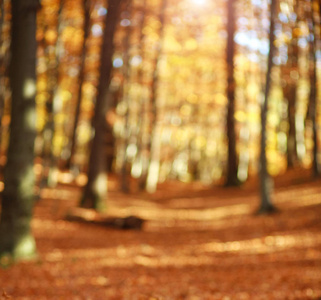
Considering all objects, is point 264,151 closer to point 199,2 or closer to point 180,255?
point 180,255

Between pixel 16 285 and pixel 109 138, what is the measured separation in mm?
24179

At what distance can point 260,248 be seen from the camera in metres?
10.4

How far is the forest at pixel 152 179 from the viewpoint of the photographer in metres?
7.89

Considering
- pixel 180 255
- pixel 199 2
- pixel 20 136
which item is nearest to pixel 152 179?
pixel 199 2

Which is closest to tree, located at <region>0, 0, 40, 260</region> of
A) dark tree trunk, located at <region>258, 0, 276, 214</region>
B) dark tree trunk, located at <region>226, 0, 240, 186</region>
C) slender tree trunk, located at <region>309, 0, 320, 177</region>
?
dark tree trunk, located at <region>258, 0, 276, 214</region>

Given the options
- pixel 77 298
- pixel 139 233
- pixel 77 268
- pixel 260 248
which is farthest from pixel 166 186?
pixel 77 298

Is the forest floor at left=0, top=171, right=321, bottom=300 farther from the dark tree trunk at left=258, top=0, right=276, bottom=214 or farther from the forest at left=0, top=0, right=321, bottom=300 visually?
the dark tree trunk at left=258, top=0, right=276, bottom=214

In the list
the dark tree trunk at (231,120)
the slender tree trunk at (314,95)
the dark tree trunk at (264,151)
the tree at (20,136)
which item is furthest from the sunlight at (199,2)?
the tree at (20,136)

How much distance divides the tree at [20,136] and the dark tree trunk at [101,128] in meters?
7.06

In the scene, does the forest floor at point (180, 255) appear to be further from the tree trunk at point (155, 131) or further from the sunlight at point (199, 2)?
the sunlight at point (199, 2)

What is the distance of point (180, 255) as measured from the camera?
32.3ft

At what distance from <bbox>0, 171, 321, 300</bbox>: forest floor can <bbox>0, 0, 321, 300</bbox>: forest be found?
43mm

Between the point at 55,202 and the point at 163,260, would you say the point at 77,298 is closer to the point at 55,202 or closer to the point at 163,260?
the point at 163,260

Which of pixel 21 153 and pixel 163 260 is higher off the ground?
pixel 21 153
